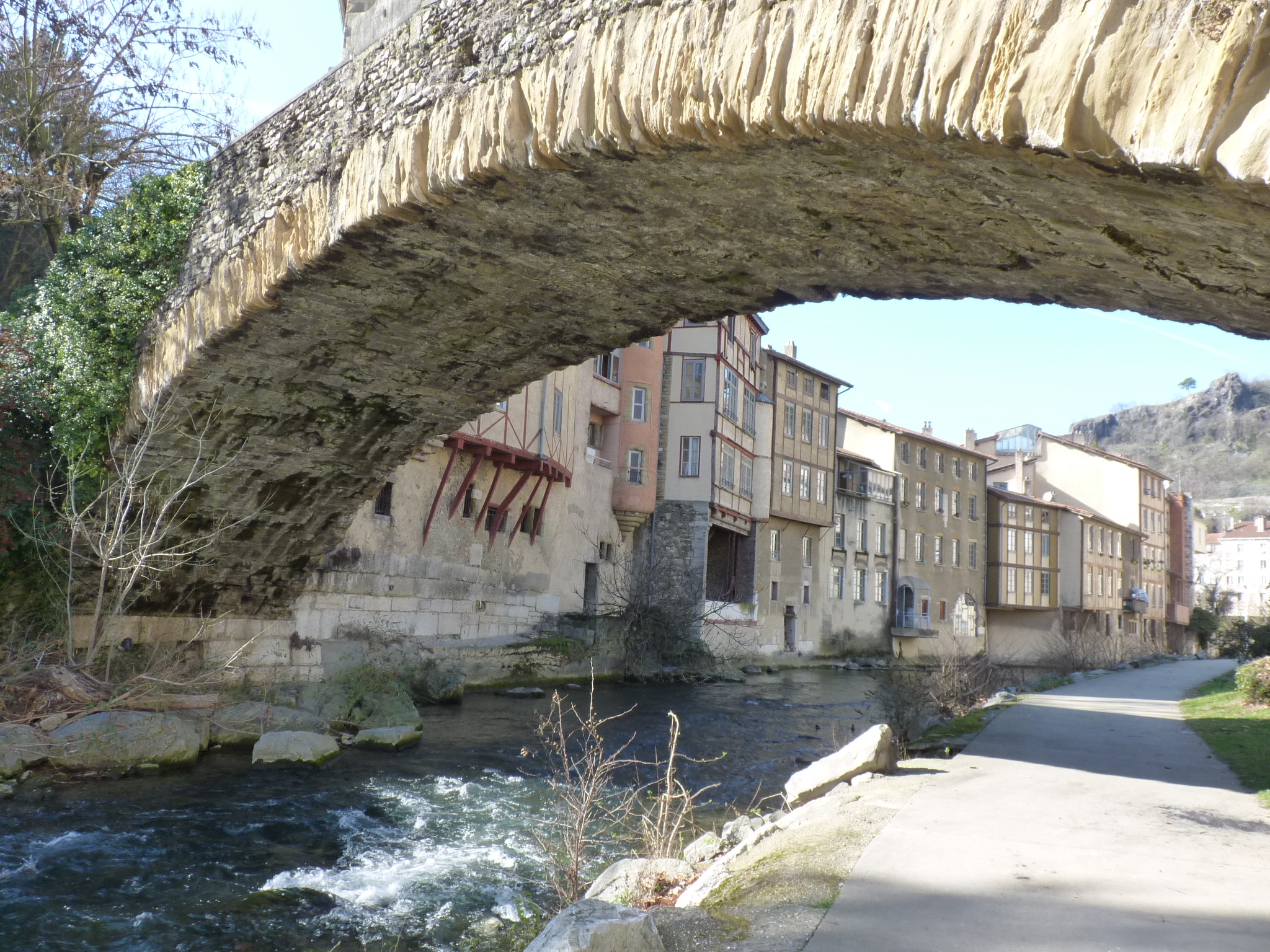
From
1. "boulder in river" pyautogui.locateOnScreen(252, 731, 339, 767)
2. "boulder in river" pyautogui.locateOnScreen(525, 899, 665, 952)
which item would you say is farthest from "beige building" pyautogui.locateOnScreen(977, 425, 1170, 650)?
"boulder in river" pyautogui.locateOnScreen(525, 899, 665, 952)

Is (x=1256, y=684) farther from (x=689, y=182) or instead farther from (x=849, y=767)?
(x=689, y=182)

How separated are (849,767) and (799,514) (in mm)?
24394

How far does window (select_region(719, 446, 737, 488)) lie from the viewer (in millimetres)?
26312

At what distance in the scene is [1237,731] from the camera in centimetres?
1024

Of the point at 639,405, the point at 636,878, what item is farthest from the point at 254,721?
the point at 639,405

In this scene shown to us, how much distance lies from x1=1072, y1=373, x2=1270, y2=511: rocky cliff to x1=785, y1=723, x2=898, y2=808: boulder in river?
325 feet

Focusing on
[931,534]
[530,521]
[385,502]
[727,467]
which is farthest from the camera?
[931,534]

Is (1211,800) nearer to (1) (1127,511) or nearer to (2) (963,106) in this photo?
(2) (963,106)

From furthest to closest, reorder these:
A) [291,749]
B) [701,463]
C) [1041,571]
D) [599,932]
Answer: [1041,571], [701,463], [291,749], [599,932]

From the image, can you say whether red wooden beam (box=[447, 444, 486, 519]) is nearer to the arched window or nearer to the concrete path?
the concrete path

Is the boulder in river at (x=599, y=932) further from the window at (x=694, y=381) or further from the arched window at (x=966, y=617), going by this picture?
the arched window at (x=966, y=617)

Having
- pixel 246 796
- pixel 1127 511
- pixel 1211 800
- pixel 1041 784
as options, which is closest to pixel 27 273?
pixel 246 796

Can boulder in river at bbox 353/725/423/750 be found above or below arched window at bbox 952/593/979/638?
below

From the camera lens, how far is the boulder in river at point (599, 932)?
304cm
